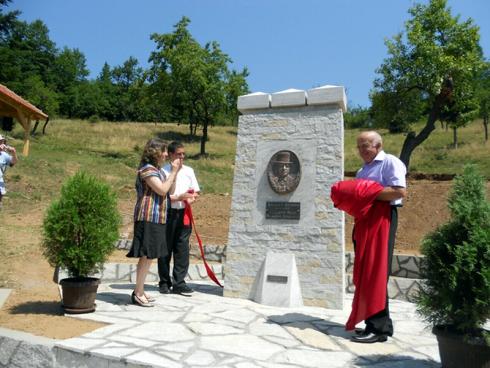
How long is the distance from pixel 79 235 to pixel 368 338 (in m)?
2.87

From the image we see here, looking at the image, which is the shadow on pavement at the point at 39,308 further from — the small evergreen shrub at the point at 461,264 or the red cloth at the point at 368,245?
the small evergreen shrub at the point at 461,264

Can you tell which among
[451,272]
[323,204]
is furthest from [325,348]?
[323,204]

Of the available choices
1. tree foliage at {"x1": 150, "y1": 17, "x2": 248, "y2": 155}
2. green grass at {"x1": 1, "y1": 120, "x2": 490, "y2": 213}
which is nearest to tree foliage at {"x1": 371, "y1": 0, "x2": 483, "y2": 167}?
green grass at {"x1": 1, "y1": 120, "x2": 490, "y2": 213}

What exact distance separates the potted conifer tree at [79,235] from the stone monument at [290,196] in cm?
211

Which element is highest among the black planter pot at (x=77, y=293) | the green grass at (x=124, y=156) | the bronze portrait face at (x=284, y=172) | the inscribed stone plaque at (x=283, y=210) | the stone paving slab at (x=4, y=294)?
the green grass at (x=124, y=156)

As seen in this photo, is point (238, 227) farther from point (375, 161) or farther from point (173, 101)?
point (173, 101)

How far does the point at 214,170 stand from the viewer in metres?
22.0

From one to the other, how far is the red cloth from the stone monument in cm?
142

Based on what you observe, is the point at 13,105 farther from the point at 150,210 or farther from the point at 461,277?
the point at 461,277

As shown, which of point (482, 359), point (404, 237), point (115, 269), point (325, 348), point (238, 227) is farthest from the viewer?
point (404, 237)

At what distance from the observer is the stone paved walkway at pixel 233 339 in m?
3.18

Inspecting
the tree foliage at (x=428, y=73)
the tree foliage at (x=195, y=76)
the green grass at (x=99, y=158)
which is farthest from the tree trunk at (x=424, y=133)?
the tree foliage at (x=195, y=76)

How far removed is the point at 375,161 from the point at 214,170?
1810 cm

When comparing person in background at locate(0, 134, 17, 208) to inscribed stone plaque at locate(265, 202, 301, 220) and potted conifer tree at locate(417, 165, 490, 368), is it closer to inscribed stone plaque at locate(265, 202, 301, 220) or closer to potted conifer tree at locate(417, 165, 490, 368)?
inscribed stone plaque at locate(265, 202, 301, 220)
